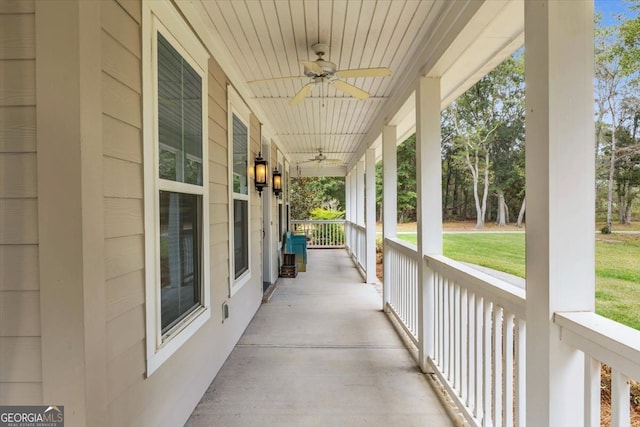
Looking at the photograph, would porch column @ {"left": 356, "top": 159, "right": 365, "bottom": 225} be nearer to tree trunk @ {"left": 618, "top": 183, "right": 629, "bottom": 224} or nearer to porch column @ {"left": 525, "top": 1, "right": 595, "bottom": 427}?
porch column @ {"left": 525, "top": 1, "right": 595, "bottom": 427}

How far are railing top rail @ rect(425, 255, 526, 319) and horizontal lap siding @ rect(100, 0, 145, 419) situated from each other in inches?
67.9

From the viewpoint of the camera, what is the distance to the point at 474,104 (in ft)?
9.25

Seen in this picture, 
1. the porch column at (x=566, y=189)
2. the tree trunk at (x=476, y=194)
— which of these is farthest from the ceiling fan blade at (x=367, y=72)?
the porch column at (x=566, y=189)

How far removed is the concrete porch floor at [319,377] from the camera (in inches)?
82.8

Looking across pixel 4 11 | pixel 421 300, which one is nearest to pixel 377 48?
pixel 421 300

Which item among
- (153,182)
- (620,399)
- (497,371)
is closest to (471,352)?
(497,371)

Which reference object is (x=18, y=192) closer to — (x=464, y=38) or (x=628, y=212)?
(x=628, y=212)

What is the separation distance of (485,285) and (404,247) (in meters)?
1.74

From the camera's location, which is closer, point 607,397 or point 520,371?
point 520,371

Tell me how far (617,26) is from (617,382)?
44.6 inches

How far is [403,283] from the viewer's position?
3598 millimetres

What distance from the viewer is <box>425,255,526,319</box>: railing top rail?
1.46 m

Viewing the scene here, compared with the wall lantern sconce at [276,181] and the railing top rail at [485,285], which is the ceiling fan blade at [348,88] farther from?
the wall lantern sconce at [276,181]

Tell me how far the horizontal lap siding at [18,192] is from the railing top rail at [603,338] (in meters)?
1.86
